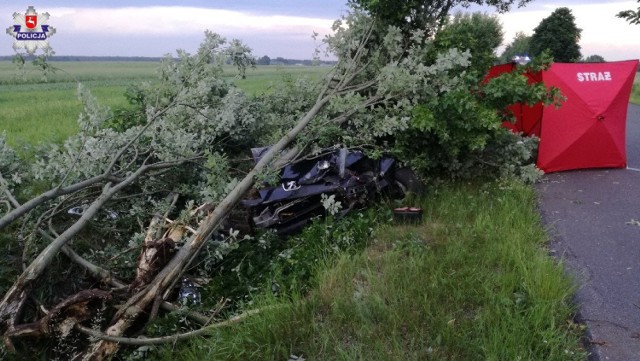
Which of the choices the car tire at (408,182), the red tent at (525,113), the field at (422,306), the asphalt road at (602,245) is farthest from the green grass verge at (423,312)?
the red tent at (525,113)

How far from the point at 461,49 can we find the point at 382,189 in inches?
88.1

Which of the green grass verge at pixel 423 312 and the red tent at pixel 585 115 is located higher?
the red tent at pixel 585 115

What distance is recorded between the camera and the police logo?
3693 millimetres

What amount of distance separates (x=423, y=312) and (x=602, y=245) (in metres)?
2.15

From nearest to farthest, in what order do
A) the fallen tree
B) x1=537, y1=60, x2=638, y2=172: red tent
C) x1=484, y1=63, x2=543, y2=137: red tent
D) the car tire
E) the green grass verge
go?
1. the green grass verge
2. the fallen tree
3. the car tire
4. x1=537, y1=60, x2=638, y2=172: red tent
5. x1=484, y1=63, x2=543, y2=137: red tent

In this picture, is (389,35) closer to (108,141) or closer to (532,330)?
(108,141)

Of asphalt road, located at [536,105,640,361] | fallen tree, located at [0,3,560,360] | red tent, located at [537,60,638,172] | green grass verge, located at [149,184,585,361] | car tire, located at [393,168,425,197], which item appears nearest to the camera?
green grass verge, located at [149,184,585,361]

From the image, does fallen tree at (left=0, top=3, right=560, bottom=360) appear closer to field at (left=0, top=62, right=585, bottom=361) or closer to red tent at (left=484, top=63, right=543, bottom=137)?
field at (left=0, top=62, right=585, bottom=361)

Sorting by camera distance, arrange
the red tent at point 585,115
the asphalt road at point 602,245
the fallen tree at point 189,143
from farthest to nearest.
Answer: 1. the red tent at point 585,115
2. the fallen tree at point 189,143
3. the asphalt road at point 602,245

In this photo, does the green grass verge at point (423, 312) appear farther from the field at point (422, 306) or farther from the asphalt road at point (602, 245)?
the asphalt road at point (602, 245)

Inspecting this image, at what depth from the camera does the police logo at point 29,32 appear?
3.69 metres

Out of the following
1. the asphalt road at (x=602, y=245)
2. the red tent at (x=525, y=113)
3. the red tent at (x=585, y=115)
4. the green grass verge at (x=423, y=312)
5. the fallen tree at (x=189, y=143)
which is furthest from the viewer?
the red tent at (x=525, y=113)

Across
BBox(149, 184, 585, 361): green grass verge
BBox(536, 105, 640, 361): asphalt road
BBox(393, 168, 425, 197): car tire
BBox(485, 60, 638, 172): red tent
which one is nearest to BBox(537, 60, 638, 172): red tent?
BBox(485, 60, 638, 172): red tent

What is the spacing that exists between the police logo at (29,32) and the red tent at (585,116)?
19.2 feet
